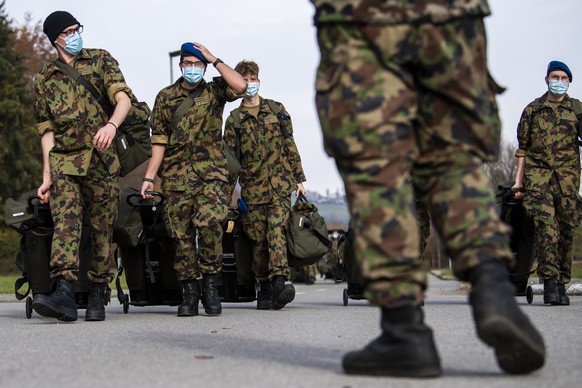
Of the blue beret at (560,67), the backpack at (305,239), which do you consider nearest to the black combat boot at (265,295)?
the backpack at (305,239)

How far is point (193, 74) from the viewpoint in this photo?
31.7 ft

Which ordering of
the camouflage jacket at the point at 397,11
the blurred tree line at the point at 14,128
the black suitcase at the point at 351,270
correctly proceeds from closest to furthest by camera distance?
the camouflage jacket at the point at 397,11
the black suitcase at the point at 351,270
the blurred tree line at the point at 14,128

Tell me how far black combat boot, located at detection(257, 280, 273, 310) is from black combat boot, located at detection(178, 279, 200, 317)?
1.42 m

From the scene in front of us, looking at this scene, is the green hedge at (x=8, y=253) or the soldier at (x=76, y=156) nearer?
the soldier at (x=76, y=156)

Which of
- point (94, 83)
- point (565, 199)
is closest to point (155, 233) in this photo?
point (94, 83)

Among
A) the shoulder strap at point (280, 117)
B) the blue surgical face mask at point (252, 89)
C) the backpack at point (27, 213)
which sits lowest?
the backpack at point (27, 213)

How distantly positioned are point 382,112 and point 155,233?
6.15 metres

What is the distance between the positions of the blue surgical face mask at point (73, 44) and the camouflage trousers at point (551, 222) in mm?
4704

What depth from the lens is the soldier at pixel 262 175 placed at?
11.1 metres

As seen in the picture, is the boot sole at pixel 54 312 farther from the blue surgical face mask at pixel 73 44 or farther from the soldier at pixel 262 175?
the soldier at pixel 262 175

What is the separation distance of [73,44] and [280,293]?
3.23 meters

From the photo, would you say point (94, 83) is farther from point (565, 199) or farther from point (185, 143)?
point (565, 199)

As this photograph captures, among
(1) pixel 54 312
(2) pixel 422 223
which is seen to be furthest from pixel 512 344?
(2) pixel 422 223

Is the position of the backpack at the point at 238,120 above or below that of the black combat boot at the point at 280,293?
above
